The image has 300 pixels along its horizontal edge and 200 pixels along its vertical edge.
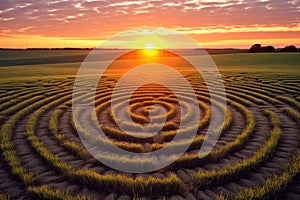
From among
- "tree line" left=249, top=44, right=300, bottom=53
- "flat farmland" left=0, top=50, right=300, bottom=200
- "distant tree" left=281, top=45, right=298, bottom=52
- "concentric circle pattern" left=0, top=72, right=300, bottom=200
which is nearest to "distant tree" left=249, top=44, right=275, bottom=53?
"tree line" left=249, top=44, right=300, bottom=53

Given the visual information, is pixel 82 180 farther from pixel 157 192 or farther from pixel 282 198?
pixel 282 198

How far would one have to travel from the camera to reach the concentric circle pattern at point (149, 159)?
689 centimetres

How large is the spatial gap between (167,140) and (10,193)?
19.1ft

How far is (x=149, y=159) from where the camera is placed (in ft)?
28.7

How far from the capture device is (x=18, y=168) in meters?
7.96

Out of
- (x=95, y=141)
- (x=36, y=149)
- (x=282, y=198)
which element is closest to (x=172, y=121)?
(x=95, y=141)

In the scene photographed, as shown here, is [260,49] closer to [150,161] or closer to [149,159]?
[149,159]

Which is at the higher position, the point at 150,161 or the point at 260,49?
the point at 260,49

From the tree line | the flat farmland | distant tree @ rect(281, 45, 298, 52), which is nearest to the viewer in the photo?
the flat farmland

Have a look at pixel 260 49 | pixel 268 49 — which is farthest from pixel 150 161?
pixel 260 49

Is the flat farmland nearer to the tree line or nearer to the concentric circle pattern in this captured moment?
the concentric circle pattern

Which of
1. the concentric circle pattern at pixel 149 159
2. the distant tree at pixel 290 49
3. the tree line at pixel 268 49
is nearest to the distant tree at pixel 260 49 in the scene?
the tree line at pixel 268 49

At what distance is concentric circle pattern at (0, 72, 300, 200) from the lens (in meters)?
6.89

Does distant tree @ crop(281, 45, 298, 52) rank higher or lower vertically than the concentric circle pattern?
higher
